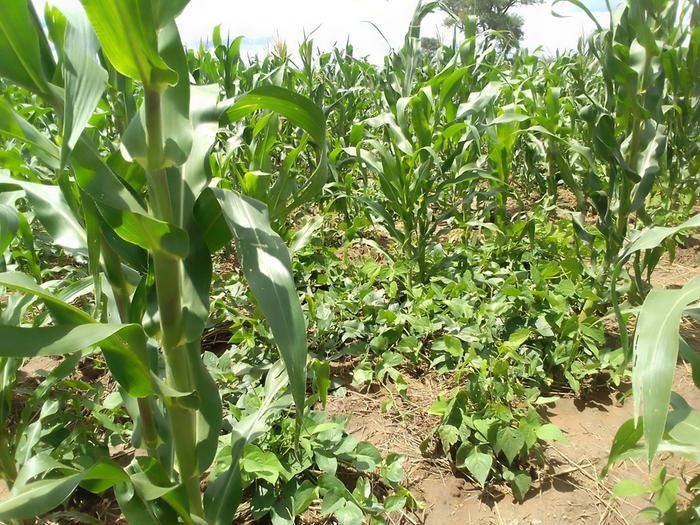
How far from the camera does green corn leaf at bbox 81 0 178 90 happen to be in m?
0.53

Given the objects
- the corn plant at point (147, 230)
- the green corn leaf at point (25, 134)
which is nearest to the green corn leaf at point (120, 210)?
the corn plant at point (147, 230)

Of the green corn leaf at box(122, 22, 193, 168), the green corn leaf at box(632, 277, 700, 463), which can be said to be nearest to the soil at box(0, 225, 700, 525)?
the green corn leaf at box(632, 277, 700, 463)

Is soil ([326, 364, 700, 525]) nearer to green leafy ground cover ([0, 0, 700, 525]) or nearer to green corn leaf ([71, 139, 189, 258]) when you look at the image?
green leafy ground cover ([0, 0, 700, 525])

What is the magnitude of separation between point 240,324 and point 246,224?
118cm

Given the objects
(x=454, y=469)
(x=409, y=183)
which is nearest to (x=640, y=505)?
(x=454, y=469)

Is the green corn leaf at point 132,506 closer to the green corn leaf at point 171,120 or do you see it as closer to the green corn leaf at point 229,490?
the green corn leaf at point 229,490

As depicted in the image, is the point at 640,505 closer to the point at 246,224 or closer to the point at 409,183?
the point at 246,224

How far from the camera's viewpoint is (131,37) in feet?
1.84

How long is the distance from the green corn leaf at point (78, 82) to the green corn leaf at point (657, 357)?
0.79m

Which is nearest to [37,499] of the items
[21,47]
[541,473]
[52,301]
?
[52,301]

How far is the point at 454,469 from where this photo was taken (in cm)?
137

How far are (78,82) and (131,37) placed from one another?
10 centimetres

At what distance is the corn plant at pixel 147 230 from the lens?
0.60 meters

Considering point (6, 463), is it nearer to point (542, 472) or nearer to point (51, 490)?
point (51, 490)
